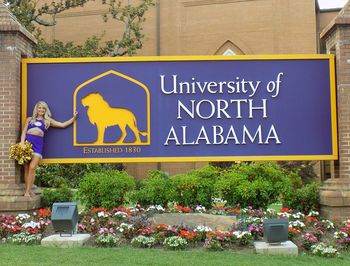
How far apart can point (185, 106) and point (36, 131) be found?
297 centimetres

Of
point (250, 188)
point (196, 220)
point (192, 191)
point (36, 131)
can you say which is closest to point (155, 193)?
point (192, 191)

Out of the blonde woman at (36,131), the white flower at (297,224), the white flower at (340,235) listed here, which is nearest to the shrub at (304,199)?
Result: the white flower at (297,224)

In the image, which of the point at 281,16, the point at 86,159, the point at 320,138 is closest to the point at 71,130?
the point at 86,159

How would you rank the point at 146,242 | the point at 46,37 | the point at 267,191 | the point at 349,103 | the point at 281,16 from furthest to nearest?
the point at 46,37, the point at 281,16, the point at 267,191, the point at 349,103, the point at 146,242

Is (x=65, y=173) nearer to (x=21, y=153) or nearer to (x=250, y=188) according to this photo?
(x=21, y=153)

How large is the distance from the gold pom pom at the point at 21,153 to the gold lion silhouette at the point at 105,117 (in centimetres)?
133

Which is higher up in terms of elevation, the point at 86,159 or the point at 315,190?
the point at 86,159

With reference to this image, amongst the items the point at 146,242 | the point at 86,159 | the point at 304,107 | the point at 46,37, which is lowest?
the point at 146,242

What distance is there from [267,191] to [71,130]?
164 inches

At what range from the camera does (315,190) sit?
10.2 m

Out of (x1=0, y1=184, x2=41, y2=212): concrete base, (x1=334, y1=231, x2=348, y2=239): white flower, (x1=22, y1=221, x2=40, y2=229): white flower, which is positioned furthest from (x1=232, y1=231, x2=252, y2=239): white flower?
(x1=0, y1=184, x2=41, y2=212): concrete base

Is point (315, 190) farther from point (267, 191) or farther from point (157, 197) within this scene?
point (157, 197)

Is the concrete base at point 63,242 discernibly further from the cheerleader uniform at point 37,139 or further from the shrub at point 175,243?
the cheerleader uniform at point 37,139

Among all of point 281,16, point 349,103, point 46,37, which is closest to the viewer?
point 349,103
